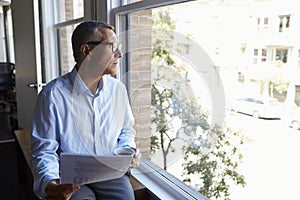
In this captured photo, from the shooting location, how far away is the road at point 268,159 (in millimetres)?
996

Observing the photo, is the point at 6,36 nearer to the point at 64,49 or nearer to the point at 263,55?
the point at 64,49

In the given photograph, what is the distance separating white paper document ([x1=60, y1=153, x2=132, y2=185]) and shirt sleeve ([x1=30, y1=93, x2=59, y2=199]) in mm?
80

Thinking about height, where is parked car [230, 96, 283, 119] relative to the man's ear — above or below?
below

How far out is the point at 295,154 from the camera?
3.20 ft

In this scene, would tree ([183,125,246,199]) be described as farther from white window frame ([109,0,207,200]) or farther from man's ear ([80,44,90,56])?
man's ear ([80,44,90,56])

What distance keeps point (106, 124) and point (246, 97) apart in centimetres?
61

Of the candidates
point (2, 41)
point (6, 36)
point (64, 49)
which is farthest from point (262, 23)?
point (2, 41)

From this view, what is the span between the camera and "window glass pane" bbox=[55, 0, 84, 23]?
7.61 feet

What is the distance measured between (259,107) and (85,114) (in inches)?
27.9

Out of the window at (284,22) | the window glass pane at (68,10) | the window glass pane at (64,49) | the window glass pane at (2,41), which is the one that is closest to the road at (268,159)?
the window at (284,22)

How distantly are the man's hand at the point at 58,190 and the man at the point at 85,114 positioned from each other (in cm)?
5

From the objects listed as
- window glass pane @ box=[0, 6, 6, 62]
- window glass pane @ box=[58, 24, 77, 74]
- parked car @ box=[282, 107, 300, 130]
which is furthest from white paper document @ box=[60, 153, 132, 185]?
window glass pane @ box=[0, 6, 6, 62]

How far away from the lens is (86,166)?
983 mm

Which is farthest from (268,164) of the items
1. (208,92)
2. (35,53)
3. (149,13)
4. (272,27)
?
(35,53)
